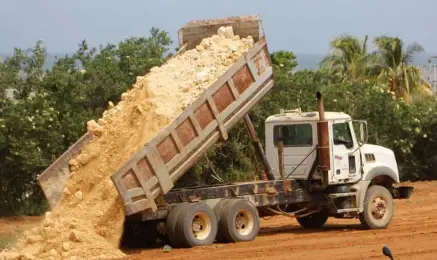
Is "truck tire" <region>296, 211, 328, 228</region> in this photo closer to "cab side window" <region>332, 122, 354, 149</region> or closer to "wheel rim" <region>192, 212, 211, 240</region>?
"cab side window" <region>332, 122, 354, 149</region>

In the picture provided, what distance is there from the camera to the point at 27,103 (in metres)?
25.2

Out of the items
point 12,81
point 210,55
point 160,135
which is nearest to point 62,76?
point 12,81

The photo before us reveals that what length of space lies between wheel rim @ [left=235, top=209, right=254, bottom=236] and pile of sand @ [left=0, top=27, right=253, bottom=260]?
101 inches

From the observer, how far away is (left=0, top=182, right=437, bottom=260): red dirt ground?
16.1 metres

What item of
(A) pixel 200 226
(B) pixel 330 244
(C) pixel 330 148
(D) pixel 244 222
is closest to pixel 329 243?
(B) pixel 330 244

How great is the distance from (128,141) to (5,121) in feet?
28.5

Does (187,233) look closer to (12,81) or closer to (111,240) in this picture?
(111,240)

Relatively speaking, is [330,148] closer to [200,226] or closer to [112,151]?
[200,226]

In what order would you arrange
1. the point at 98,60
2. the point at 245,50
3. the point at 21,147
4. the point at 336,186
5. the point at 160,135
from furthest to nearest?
1. the point at 98,60
2. the point at 21,147
3. the point at 336,186
4. the point at 245,50
5. the point at 160,135

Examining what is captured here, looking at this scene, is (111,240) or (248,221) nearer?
(111,240)

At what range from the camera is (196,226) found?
17.5 metres

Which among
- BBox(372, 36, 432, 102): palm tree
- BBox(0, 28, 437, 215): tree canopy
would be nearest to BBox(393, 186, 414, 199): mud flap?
BBox(0, 28, 437, 215): tree canopy

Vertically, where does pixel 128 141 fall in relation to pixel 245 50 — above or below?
below

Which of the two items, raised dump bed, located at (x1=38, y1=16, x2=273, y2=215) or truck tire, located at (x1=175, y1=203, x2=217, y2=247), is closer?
raised dump bed, located at (x1=38, y1=16, x2=273, y2=215)
